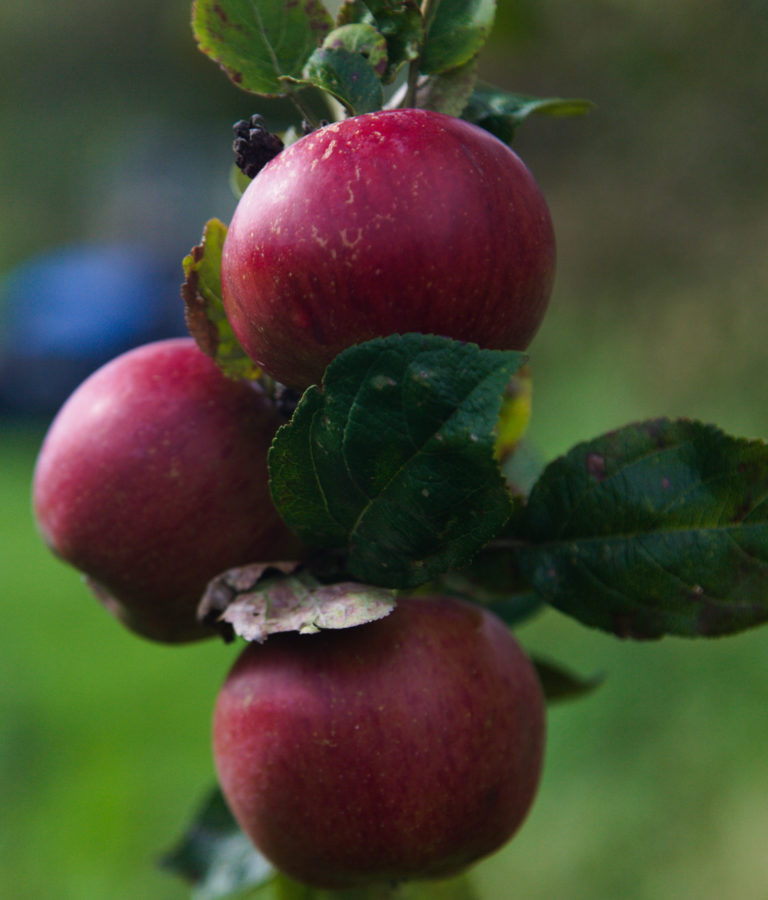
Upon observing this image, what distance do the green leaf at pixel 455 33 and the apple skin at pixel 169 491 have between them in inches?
10.2

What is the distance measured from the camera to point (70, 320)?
641 centimetres

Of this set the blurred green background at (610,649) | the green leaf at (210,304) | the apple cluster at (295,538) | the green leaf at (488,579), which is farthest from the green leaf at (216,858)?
the blurred green background at (610,649)

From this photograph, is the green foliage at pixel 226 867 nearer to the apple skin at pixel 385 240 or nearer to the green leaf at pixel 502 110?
the apple skin at pixel 385 240

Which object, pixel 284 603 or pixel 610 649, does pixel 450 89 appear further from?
pixel 610 649

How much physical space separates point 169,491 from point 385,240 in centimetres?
27

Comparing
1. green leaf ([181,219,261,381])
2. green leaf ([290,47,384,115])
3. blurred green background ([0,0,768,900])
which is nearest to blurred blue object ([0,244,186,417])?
blurred green background ([0,0,768,900])

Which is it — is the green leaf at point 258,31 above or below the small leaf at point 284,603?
above

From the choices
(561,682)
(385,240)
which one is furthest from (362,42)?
(561,682)

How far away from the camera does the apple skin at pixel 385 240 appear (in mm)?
506

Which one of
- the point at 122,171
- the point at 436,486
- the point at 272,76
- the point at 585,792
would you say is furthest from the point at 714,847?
the point at 122,171

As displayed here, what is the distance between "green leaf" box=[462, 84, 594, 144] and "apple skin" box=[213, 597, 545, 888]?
0.32m

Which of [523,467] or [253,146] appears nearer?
[253,146]

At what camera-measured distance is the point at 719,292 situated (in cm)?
221

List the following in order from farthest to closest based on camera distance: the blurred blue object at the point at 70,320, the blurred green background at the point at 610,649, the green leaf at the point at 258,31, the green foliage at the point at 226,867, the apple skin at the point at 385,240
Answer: the blurred blue object at the point at 70,320, the blurred green background at the point at 610,649, the green foliage at the point at 226,867, the green leaf at the point at 258,31, the apple skin at the point at 385,240
